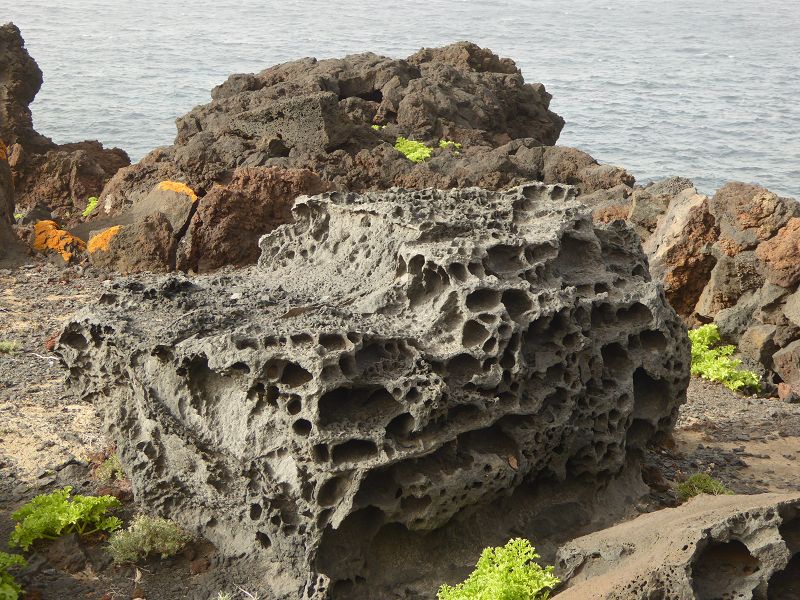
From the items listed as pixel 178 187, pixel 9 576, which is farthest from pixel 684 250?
pixel 9 576

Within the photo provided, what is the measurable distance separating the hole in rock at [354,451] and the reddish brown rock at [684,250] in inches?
293

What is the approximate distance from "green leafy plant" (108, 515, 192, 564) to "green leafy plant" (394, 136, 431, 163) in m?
9.80

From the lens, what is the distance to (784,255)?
38.5 ft

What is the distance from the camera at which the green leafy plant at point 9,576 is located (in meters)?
5.96

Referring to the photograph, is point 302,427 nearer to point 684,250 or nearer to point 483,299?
point 483,299

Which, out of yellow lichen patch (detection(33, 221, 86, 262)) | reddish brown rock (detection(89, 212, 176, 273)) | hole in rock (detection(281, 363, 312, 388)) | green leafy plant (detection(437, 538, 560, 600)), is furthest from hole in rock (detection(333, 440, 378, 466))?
yellow lichen patch (detection(33, 221, 86, 262))

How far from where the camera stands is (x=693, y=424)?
31.8 feet

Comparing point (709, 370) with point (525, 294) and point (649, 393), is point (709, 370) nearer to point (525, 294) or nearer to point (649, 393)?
point (649, 393)

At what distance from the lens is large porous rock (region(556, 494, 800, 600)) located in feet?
15.4

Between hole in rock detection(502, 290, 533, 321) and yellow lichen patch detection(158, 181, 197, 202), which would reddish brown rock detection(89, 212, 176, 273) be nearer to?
yellow lichen patch detection(158, 181, 197, 202)

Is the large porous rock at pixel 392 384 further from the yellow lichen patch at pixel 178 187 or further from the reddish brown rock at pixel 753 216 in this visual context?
the yellow lichen patch at pixel 178 187

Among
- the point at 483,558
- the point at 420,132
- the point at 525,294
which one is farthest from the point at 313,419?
the point at 420,132

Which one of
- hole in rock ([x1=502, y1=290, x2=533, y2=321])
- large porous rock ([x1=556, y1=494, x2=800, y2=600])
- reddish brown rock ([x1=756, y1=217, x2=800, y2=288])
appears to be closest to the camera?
large porous rock ([x1=556, y1=494, x2=800, y2=600])

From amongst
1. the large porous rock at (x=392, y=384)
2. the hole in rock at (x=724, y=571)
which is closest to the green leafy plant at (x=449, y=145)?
the large porous rock at (x=392, y=384)
